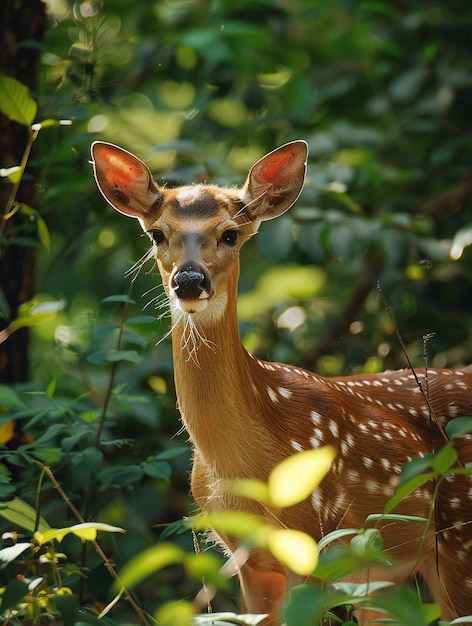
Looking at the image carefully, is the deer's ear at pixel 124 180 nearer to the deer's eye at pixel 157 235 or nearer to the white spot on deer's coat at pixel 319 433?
the deer's eye at pixel 157 235

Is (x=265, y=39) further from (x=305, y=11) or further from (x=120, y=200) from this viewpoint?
(x=120, y=200)

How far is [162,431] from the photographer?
4.49m

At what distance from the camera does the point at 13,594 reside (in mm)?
2354

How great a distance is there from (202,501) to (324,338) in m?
2.58

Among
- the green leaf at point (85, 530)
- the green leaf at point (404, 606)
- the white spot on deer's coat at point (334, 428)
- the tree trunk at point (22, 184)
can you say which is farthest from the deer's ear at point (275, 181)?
the green leaf at point (404, 606)

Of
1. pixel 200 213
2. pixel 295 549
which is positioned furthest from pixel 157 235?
pixel 295 549

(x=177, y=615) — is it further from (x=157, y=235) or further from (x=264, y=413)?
(x=157, y=235)

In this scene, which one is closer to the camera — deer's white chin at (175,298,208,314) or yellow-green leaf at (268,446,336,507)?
yellow-green leaf at (268,446,336,507)

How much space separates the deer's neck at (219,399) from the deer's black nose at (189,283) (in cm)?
22

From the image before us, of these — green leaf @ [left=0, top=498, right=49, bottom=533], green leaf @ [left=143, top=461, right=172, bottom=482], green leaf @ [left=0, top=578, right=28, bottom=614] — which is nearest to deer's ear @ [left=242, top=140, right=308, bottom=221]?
green leaf @ [left=143, top=461, right=172, bottom=482]

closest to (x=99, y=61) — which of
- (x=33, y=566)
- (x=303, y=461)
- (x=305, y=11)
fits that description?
(x=305, y=11)

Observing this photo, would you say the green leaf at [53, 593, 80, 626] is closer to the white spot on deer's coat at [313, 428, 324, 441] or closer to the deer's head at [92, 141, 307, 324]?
the deer's head at [92, 141, 307, 324]

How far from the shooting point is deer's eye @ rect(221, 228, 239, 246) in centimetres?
312

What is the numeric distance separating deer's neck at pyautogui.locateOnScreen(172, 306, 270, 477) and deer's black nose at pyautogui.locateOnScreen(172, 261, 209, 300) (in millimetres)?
221
